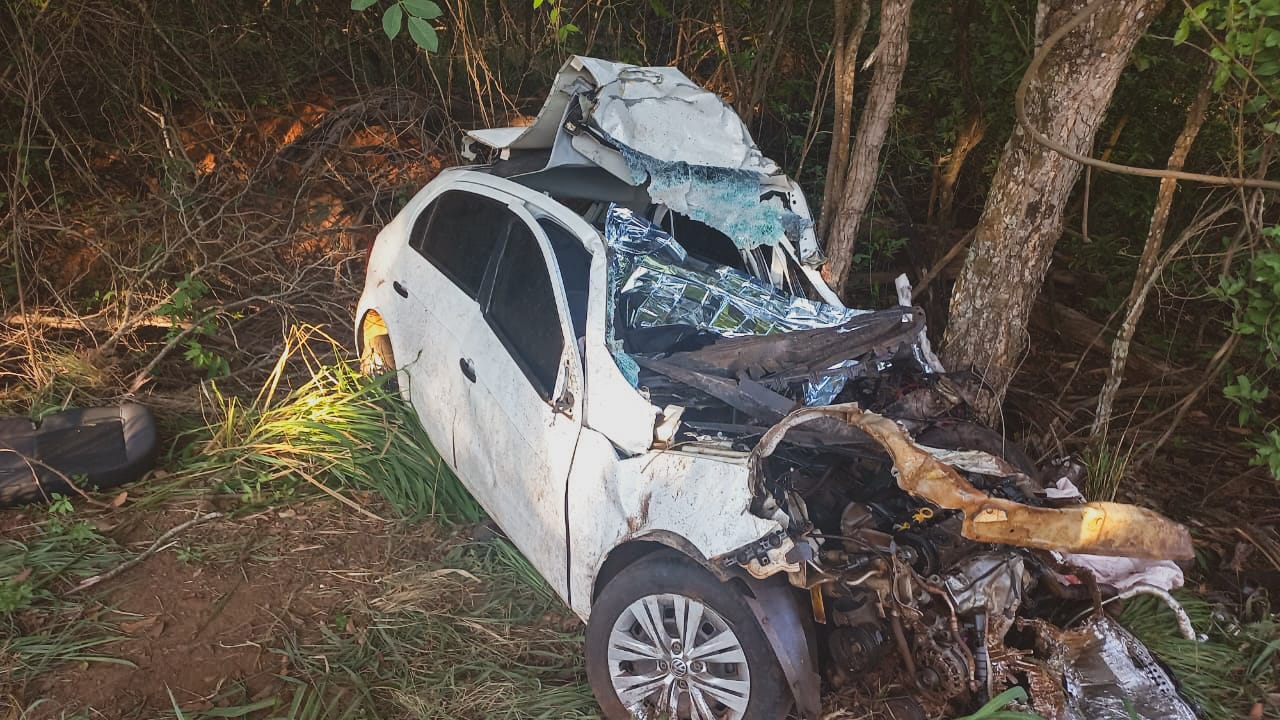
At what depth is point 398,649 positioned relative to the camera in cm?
321

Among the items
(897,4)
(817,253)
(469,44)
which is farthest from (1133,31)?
(469,44)

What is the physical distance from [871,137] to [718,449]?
2.94 metres

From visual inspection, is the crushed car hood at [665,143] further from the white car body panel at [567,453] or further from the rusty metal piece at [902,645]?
the rusty metal piece at [902,645]

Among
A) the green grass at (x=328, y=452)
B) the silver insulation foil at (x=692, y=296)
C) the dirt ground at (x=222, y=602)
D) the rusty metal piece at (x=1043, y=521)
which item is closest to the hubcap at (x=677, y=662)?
the rusty metal piece at (x=1043, y=521)

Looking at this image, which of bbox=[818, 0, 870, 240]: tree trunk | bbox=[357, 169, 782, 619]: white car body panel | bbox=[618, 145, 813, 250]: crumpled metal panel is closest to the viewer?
bbox=[357, 169, 782, 619]: white car body panel

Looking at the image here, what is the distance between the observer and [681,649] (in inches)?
102

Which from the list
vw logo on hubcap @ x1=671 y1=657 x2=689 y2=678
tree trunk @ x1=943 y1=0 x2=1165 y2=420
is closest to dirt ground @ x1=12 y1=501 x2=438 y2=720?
vw logo on hubcap @ x1=671 y1=657 x2=689 y2=678

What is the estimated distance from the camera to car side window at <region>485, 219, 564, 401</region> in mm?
3080

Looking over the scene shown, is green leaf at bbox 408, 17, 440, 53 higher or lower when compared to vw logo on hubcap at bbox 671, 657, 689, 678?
higher

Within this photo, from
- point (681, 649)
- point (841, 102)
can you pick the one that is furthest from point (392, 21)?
point (841, 102)

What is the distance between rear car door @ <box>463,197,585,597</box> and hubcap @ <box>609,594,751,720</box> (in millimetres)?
432

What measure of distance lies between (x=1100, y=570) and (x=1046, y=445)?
5.54 feet

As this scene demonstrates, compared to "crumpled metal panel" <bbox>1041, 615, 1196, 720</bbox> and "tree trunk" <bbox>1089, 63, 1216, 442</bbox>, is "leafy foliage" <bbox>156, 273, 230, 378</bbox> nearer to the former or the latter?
"crumpled metal panel" <bbox>1041, 615, 1196, 720</bbox>

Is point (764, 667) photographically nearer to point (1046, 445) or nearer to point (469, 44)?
point (1046, 445)
